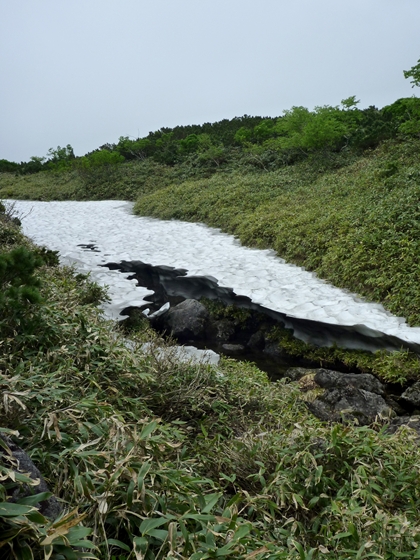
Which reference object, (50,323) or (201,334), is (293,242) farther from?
(50,323)

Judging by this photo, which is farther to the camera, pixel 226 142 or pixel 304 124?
pixel 226 142

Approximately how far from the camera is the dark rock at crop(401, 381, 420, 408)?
5.48 metres

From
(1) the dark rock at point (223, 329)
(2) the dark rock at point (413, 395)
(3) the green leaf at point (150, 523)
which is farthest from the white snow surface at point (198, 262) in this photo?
(3) the green leaf at point (150, 523)

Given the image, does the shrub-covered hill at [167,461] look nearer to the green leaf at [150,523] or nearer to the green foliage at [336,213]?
the green leaf at [150,523]

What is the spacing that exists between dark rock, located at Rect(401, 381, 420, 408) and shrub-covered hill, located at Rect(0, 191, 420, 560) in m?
1.52

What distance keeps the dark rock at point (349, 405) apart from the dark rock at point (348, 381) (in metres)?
0.33

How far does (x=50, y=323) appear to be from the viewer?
4320 mm

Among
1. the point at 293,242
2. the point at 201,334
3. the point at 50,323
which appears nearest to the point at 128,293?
the point at 201,334

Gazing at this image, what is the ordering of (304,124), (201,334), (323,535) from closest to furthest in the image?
(323,535) → (201,334) → (304,124)

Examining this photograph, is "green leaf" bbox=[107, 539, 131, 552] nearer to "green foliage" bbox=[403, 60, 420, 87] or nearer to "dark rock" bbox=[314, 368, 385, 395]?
"dark rock" bbox=[314, 368, 385, 395]

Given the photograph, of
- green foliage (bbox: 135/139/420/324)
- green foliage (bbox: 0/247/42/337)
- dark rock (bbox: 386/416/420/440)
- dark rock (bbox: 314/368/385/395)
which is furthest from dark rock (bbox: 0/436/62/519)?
green foliage (bbox: 135/139/420/324)

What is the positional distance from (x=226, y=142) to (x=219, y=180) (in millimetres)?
7137

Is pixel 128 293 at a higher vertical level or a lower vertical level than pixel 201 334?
higher

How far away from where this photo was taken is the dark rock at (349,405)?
15.7ft
